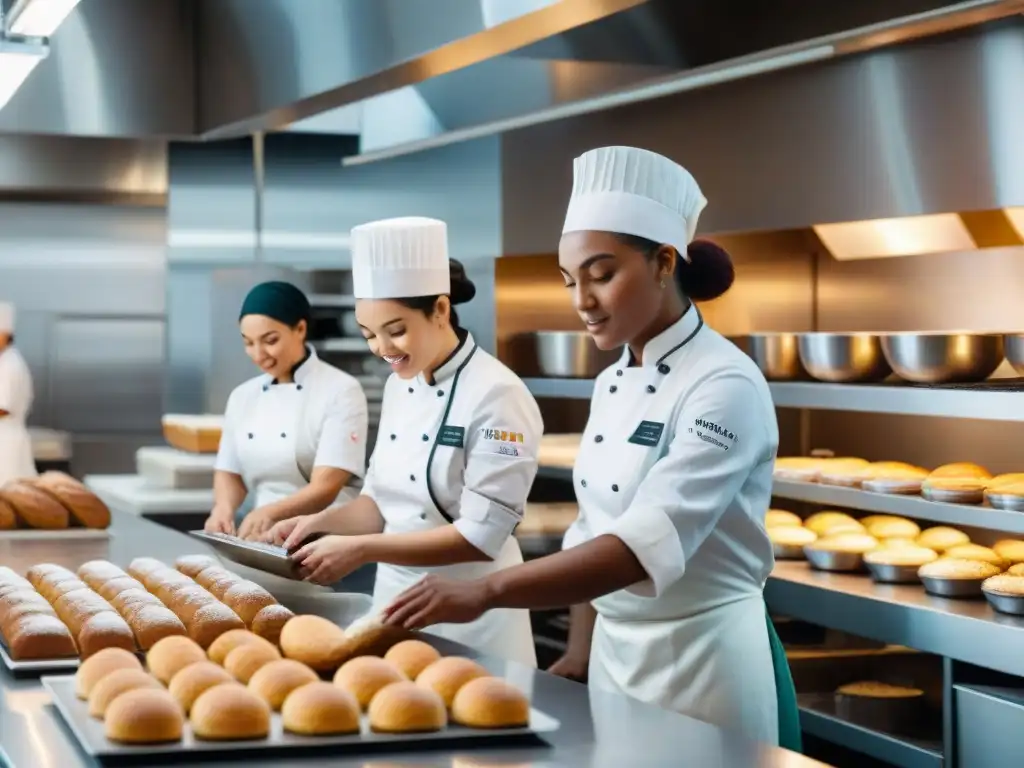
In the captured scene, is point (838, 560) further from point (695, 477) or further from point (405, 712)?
point (405, 712)

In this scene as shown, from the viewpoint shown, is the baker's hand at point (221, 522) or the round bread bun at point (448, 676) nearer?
the round bread bun at point (448, 676)

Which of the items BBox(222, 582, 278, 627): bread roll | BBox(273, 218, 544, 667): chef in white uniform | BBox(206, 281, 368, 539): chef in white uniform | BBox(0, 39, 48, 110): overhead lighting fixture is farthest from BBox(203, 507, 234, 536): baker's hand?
BBox(0, 39, 48, 110): overhead lighting fixture

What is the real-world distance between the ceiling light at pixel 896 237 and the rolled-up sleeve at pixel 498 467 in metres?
1.13

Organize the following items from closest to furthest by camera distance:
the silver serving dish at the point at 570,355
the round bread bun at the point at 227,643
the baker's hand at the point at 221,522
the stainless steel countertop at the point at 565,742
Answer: the stainless steel countertop at the point at 565,742 < the round bread bun at the point at 227,643 < the baker's hand at the point at 221,522 < the silver serving dish at the point at 570,355

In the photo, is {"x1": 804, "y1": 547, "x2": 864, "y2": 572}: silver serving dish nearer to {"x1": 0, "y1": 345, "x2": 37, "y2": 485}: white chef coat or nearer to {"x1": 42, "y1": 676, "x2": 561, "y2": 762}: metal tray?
{"x1": 42, "y1": 676, "x2": 561, "y2": 762}: metal tray

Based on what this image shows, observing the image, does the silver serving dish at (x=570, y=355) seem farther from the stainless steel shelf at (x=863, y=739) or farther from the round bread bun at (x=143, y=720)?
the round bread bun at (x=143, y=720)

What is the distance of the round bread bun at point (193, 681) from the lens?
181 cm

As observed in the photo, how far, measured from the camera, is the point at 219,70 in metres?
4.57

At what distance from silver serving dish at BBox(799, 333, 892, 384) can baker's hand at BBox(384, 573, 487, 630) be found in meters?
1.63

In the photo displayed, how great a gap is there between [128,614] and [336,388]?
165 cm

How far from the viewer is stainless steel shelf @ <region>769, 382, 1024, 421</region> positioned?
9.49 feet

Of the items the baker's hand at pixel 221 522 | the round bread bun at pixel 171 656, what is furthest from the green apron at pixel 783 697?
the baker's hand at pixel 221 522

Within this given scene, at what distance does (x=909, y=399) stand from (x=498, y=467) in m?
0.93

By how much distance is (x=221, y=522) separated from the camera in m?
3.70
